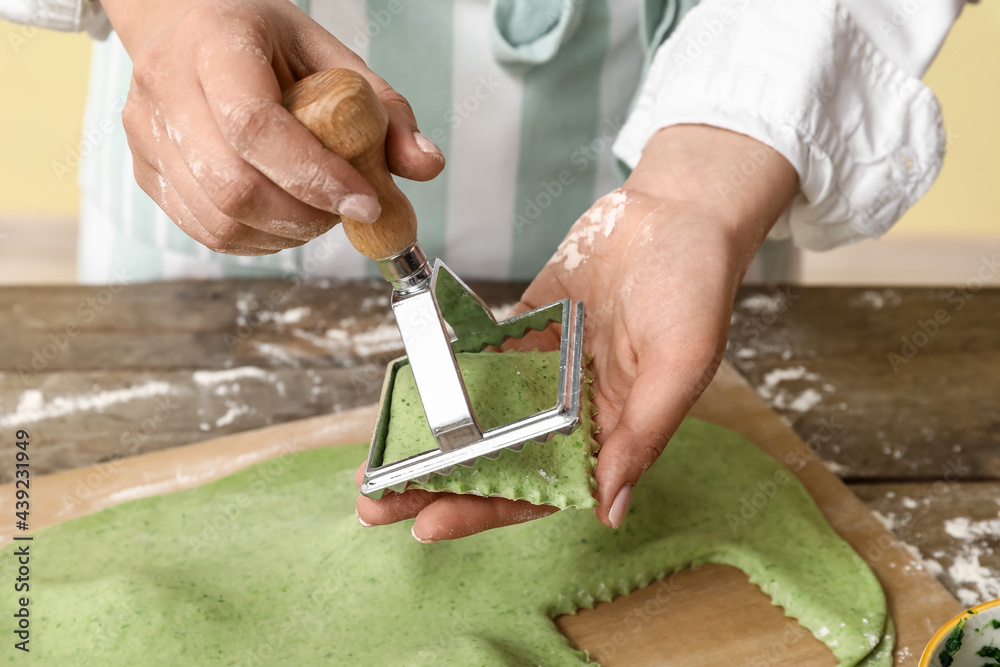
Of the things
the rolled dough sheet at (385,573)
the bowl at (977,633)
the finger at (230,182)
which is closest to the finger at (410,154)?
the finger at (230,182)

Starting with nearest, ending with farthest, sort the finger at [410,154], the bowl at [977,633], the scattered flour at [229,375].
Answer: the finger at [410,154]
the bowl at [977,633]
the scattered flour at [229,375]

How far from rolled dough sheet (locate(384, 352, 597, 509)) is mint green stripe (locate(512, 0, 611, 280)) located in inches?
32.0

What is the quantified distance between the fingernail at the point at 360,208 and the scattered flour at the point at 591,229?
715 mm

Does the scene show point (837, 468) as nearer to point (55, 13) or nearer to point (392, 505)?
point (392, 505)

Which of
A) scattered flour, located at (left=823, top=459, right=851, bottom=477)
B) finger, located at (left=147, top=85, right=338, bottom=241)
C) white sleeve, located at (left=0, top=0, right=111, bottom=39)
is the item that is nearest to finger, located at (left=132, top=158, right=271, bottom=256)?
finger, located at (left=147, top=85, right=338, bottom=241)

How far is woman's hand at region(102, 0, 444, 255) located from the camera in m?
0.92

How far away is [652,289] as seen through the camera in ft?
4.59

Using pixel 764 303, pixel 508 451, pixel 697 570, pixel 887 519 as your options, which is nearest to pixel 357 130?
pixel 508 451

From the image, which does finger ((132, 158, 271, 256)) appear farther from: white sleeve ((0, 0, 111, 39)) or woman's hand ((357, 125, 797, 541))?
white sleeve ((0, 0, 111, 39))

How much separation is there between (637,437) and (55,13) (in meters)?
1.47

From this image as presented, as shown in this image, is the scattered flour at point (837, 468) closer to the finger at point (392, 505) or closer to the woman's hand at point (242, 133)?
the finger at point (392, 505)

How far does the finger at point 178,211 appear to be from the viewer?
1.13 metres

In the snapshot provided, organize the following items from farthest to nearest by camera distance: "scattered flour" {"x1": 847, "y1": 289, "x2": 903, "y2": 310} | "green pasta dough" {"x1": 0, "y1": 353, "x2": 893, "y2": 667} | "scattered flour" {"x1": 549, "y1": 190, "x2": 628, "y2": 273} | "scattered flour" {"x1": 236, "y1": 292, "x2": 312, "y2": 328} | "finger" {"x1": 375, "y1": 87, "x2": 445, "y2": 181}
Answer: "scattered flour" {"x1": 847, "y1": 289, "x2": 903, "y2": 310}
"scattered flour" {"x1": 236, "y1": 292, "x2": 312, "y2": 328}
"scattered flour" {"x1": 549, "y1": 190, "x2": 628, "y2": 273}
"green pasta dough" {"x1": 0, "y1": 353, "x2": 893, "y2": 667}
"finger" {"x1": 375, "y1": 87, "x2": 445, "y2": 181}

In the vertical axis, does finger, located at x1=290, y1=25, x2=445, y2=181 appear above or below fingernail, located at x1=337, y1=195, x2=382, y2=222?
above
